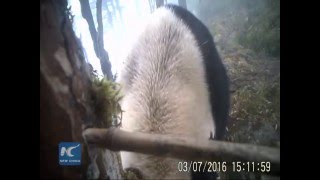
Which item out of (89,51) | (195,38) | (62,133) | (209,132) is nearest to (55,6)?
(89,51)

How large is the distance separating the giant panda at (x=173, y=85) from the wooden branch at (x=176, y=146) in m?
0.13

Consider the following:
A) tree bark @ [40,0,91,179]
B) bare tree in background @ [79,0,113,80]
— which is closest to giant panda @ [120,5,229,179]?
bare tree in background @ [79,0,113,80]

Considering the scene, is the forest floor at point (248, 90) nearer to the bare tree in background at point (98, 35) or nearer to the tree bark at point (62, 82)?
the bare tree in background at point (98, 35)

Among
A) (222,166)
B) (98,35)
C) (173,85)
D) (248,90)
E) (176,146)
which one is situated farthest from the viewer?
(98,35)

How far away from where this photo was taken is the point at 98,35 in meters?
1.71

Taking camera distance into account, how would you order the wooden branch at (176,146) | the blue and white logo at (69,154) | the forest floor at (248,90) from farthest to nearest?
the forest floor at (248,90), the blue and white logo at (69,154), the wooden branch at (176,146)

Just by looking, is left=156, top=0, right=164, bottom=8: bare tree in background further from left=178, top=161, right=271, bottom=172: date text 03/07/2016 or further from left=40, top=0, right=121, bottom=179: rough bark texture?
left=178, top=161, right=271, bottom=172: date text 03/07/2016

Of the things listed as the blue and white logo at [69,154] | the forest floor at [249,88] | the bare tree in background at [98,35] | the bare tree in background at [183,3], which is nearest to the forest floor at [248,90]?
the forest floor at [249,88]

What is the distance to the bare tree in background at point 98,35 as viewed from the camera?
165 centimetres

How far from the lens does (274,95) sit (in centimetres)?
155

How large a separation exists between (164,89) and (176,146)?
0.31 metres

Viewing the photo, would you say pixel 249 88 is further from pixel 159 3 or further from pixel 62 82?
pixel 62 82

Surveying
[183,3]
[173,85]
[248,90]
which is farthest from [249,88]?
[183,3]
